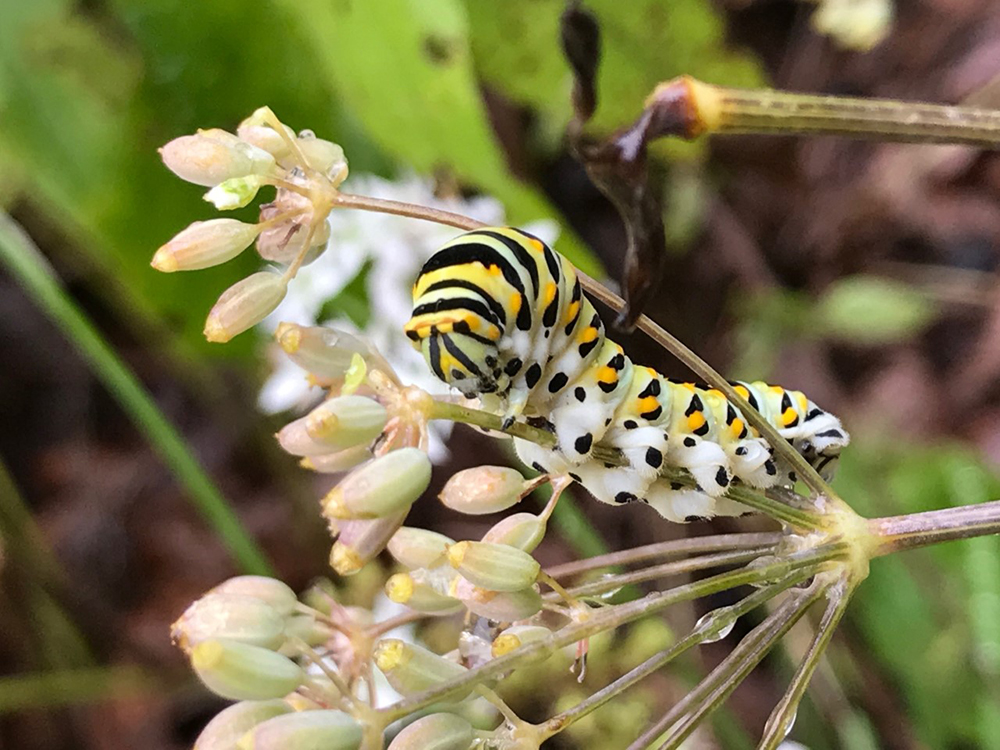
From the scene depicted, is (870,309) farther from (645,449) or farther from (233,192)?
(233,192)

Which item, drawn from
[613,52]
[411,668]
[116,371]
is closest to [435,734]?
[411,668]

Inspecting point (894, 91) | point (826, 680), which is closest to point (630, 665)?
point (826, 680)

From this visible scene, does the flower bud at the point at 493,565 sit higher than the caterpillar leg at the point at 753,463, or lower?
lower

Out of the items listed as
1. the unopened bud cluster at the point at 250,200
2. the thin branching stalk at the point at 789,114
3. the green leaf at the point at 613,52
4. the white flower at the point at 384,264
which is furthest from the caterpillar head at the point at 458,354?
the green leaf at the point at 613,52

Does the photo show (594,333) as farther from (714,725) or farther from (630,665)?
(714,725)

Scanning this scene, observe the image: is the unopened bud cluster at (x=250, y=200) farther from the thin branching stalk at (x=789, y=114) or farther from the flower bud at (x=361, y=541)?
the thin branching stalk at (x=789, y=114)

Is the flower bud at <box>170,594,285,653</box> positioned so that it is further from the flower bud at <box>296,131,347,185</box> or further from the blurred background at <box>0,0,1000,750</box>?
the blurred background at <box>0,0,1000,750</box>
